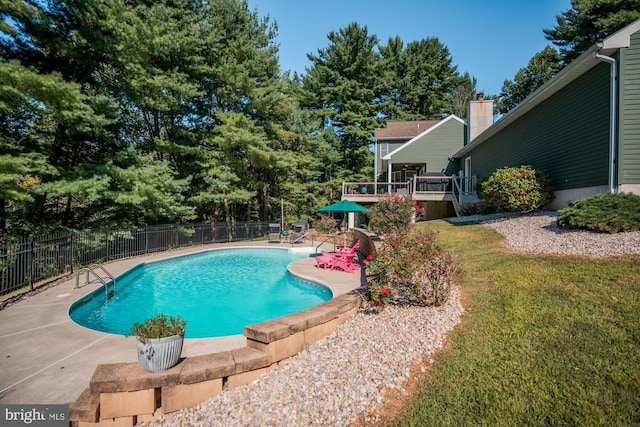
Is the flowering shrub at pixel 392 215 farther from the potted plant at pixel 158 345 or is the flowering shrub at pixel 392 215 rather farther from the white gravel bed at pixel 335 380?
the potted plant at pixel 158 345

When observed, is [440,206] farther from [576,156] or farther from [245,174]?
[245,174]

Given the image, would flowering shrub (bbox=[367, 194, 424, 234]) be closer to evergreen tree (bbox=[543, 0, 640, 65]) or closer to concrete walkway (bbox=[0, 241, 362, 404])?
concrete walkway (bbox=[0, 241, 362, 404])

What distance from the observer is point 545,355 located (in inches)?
131

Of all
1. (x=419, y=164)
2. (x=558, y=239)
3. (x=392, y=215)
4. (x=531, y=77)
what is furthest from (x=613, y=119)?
(x=531, y=77)

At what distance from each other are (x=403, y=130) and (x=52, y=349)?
25945mm

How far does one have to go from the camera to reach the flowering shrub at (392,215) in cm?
1116

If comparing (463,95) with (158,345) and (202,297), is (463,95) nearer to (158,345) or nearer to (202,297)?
(202,297)

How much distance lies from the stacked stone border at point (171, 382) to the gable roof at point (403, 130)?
23966mm

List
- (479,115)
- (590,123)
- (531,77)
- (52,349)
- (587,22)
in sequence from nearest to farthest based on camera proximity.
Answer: (52,349) → (590,123) → (479,115) → (587,22) → (531,77)

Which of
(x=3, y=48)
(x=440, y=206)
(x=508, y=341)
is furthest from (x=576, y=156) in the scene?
(x=3, y=48)

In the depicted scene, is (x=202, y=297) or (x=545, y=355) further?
(x=202, y=297)

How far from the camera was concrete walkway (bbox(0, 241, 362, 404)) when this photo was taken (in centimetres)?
343

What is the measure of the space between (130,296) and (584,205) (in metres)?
12.5

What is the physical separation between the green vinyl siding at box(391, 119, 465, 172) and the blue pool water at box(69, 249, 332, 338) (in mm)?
14517
